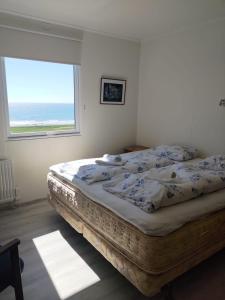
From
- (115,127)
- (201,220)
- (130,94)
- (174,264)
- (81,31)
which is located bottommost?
(174,264)

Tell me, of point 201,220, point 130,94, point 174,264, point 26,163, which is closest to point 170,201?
point 201,220

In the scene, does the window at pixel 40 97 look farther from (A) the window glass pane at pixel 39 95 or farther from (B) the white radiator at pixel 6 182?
(B) the white radiator at pixel 6 182

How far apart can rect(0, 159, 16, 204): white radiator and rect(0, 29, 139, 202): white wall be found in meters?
0.14

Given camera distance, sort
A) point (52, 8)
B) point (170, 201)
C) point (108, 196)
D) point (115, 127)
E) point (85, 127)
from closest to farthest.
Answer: point (170, 201) → point (108, 196) → point (52, 8) → point (85, 127) → point (115, 127)

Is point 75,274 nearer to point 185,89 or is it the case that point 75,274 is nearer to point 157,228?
point 157,228

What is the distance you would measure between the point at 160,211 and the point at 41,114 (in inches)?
90.4

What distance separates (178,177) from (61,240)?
132 centimetres

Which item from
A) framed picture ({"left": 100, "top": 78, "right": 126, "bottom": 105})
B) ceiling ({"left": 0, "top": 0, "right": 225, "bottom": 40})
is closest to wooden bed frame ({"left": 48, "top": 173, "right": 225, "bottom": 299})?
framed picture ({"left": 100, "top": 78, "right": 126, "bottom": 105})

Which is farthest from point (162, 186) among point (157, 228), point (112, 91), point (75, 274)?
point (112, 91)

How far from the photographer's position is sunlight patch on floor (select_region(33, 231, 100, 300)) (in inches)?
68.3

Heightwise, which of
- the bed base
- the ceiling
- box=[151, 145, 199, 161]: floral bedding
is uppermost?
the ceiling

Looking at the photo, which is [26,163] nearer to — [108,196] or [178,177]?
[108,196]

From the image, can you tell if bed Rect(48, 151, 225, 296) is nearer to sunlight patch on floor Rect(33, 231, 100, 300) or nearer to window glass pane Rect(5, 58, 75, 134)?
sunlight patch on floor Rect(33, 231, 100, 300)

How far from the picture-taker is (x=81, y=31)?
3152 millimetres
